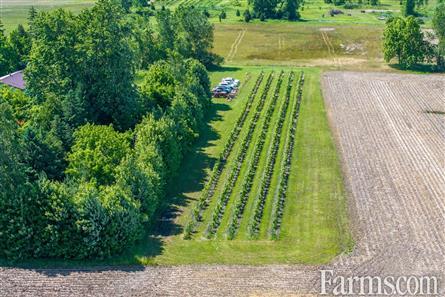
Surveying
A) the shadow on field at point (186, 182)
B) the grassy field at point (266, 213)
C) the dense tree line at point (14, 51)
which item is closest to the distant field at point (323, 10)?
the dense tree line at point (14, 51)

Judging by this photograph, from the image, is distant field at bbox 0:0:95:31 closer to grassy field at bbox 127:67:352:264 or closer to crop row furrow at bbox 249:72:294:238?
crop row furrow at bbox 249:72:294:238

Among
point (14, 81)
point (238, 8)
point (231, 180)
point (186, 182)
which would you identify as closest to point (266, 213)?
point (231, 180)

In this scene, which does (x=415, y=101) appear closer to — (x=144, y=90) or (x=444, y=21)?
(x=444, y=21)

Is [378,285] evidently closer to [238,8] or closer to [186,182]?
[186,182]

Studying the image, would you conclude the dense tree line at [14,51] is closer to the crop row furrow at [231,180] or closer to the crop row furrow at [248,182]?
the crop row furrow at [231,180]

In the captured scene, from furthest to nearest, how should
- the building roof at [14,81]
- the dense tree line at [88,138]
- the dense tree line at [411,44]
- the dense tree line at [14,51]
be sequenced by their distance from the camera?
the dense tree line at [411,44]
the dense tree line at [14,51]
the building roof at [14,81]
the dense tree line at [88,138]
